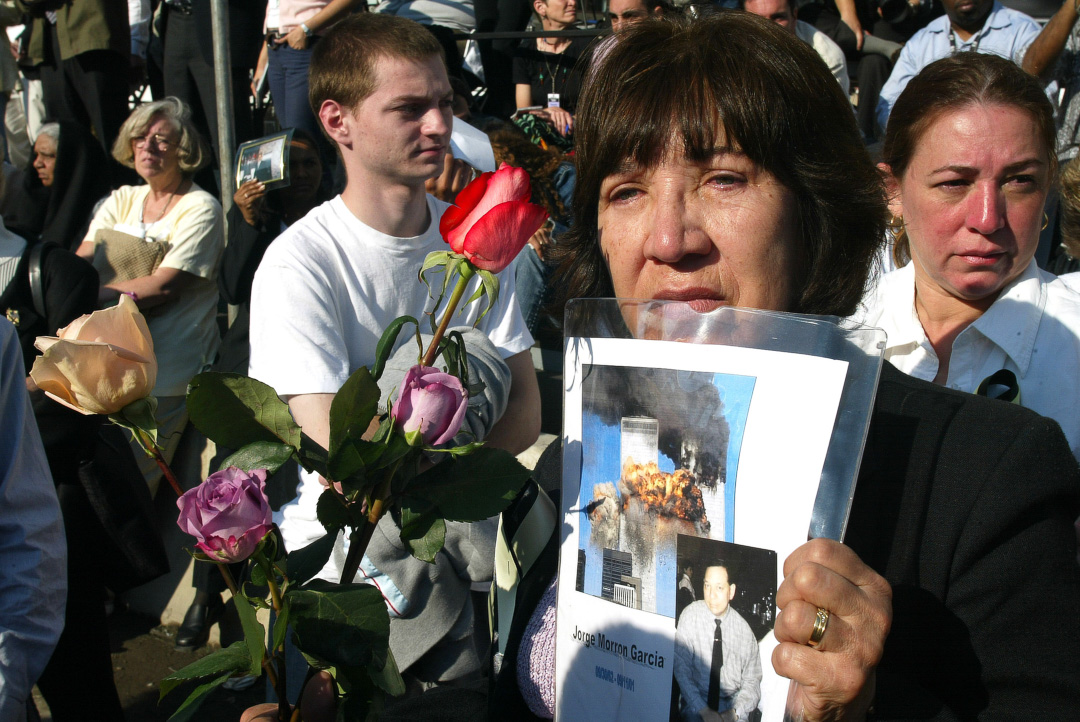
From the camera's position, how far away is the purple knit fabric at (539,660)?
3.93ft

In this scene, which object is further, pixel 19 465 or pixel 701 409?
pixel 19 465

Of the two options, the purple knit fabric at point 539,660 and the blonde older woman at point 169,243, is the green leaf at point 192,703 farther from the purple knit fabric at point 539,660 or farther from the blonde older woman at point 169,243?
the blonde older woman at point 169,243

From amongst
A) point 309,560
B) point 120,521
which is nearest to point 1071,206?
point 309,560

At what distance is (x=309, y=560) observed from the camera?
918 mm

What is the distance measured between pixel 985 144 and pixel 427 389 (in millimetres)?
1843

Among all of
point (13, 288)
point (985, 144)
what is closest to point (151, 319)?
point (13, 288)

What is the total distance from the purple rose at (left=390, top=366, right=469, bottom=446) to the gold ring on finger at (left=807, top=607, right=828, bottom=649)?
413 mm

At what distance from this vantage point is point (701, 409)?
92 centimetres

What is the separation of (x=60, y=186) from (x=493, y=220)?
5971mm

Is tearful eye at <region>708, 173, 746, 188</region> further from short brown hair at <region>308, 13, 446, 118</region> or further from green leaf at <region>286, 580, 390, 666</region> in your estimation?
short brown hair at <region>308, 13, 446, 118</region>

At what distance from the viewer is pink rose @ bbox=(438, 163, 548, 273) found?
3.03 ft

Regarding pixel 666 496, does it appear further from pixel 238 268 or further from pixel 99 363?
pixel 238 268

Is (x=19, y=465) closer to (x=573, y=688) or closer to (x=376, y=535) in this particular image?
(x=376, y=535)

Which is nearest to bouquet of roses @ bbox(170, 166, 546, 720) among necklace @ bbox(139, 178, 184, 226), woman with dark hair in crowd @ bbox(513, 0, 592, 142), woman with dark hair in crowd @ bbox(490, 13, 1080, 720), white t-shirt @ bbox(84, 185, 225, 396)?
woman with dark hair in crowd @ bbox(490, 13, 1080, 720)
